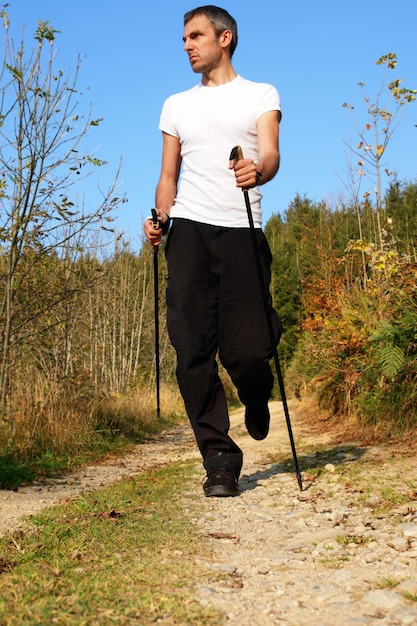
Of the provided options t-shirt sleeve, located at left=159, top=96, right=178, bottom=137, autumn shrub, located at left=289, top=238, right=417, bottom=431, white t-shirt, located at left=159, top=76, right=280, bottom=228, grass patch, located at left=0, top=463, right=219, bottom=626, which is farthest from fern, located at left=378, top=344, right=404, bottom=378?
t-shirt sleeve, located at left=159, top=96, right=178, bottom=137

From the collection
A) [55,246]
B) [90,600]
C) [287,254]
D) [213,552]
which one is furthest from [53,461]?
[287,254]

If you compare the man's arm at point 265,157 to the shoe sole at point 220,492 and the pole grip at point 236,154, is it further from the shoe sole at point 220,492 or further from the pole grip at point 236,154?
the shoe sole at point 220,492

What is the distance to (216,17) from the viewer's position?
3832 millimetres

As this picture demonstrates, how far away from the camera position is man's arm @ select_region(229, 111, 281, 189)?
351 cm

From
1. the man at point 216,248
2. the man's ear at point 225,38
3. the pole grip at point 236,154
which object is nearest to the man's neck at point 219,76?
the man at point 216,248

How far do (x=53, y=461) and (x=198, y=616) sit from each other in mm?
4369

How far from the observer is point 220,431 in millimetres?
3760

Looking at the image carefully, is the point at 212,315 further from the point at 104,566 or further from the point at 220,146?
the point at 104,566

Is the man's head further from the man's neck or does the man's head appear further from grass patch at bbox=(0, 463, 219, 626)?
grass patch at bbox=(0, 463, 219, 626)

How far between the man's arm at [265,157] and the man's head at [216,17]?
586 mm

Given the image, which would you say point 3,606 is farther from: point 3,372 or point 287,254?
point 287,254

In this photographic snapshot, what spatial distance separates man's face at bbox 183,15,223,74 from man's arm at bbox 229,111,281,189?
0.47 meters

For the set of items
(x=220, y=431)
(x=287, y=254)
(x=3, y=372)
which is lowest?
(x=220, y=431)

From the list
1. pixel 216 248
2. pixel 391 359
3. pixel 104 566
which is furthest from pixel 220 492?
pixel 391 359
